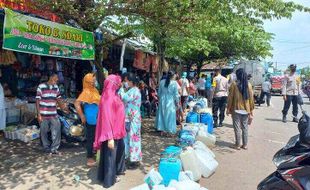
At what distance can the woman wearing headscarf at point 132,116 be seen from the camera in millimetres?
5855

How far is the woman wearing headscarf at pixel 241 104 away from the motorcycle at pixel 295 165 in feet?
12.8

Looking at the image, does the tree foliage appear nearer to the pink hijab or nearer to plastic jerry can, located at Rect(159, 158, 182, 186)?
the pink hijab

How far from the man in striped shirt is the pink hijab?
2.09 m

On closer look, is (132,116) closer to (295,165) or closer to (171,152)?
(171,152)

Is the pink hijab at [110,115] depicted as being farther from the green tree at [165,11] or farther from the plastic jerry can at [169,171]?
the green tree at [165,11]

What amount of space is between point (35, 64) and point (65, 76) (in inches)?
54.1

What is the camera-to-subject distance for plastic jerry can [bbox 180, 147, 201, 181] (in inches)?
216

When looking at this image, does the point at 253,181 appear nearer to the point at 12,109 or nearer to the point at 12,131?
the point at 12,131

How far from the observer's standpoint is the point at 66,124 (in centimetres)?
741

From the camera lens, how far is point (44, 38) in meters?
6.35

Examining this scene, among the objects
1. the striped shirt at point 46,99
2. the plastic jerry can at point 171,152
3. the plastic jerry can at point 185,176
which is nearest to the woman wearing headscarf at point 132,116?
the plastic jerry can at point 171,152

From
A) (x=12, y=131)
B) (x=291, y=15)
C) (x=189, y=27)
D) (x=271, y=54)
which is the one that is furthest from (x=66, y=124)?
(x=271, y=54)

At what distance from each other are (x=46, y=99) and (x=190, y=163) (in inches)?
127

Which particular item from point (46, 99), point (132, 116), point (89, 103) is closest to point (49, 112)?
point (46, 99)
